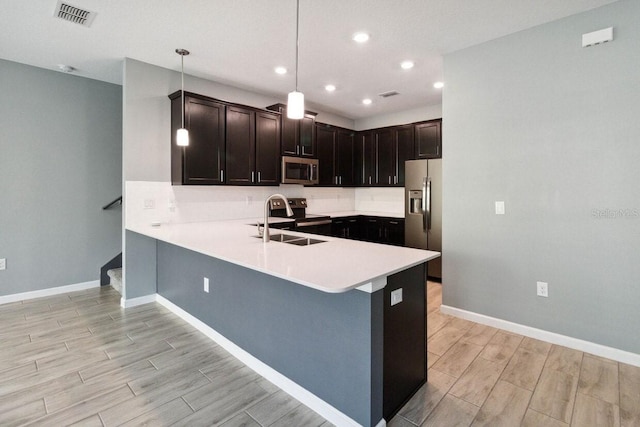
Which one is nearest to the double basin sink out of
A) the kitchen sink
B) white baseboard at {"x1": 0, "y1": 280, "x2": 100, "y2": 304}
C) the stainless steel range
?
the kitchen sink

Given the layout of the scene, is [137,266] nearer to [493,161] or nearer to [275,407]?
[275,407]

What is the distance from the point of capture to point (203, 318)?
9.39ft

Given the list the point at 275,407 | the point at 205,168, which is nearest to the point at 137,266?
the point at 205,168

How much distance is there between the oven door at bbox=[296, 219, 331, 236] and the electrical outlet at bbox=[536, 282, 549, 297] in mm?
2769

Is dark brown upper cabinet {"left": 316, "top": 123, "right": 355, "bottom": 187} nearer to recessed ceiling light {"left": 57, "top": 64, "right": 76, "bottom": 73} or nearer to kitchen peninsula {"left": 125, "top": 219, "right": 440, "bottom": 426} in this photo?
kitchen peninsula {"left": 125, "top": 219, "right": 440, "bottom": 426}

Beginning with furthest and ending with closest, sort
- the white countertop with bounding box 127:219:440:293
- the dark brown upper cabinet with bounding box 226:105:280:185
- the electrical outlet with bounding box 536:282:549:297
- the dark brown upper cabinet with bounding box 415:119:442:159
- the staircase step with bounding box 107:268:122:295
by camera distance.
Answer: the dark brown upper cabinet with bounding box 415:119:442:159 < the dark brown upper cabinet with bounding box 226:105:280:185 < the staircase step with bounding box 107:268:122:295 < the electrical outlet with bounding box 536:282:549:297 < the white countertop with bounding box 127:219:440:293

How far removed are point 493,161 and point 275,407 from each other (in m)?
2.74

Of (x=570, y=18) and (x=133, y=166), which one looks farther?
(x=133, y=166)

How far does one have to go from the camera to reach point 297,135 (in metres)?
4.76

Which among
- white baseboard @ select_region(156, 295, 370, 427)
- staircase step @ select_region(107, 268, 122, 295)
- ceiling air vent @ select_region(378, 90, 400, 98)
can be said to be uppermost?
ceiling air vent @ select_region(378, 90, 400, 98)

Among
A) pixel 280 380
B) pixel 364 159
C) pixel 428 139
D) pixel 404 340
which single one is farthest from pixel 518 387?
pixel 364 159

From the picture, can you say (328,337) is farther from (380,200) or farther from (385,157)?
(380,200)

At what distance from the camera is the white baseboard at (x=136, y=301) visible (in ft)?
11.3

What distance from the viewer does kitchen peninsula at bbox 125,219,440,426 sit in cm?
159
